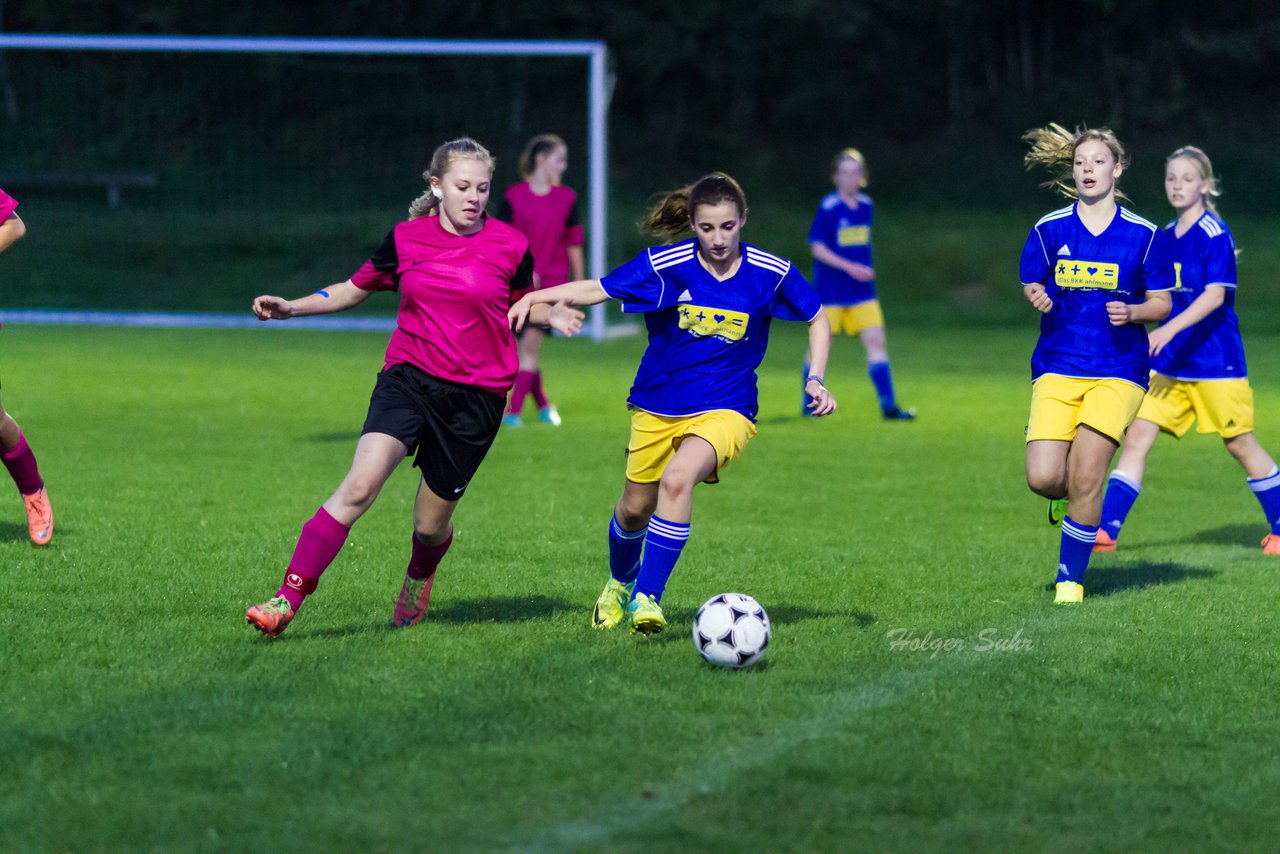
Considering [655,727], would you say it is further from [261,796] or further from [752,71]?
[752,71]

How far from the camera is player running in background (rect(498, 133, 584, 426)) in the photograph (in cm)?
1262

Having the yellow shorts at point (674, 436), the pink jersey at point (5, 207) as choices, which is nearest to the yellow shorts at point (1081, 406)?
the yellow shorts at point (674, 436)

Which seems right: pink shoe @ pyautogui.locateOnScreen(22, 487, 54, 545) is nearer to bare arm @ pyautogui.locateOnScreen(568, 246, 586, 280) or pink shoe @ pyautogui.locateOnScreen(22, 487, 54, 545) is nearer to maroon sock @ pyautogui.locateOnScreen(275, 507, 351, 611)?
maroon sock @ pyautogui.locateOnScreen(275, 507, 351, 611)

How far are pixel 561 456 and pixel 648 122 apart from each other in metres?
29.9

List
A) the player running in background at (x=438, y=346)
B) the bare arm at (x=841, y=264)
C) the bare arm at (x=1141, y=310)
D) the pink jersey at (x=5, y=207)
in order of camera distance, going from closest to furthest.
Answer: the player running in background at (x=438, y=346), the bare arm at (x=1141, y=310), the pink jersey at (x=5, y=207), the bare arm at (x=841, y=264)

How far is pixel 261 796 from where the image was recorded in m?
4.17

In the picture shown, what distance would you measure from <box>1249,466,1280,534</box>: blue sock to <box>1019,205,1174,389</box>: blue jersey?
5.38 feet

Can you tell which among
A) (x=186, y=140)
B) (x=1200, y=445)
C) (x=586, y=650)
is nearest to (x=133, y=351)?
(x=186, y=140)

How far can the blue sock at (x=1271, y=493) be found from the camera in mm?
8266

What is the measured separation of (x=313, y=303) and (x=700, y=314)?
1354 mm

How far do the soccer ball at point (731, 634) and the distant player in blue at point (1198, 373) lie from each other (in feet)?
10.7

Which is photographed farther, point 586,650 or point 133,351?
point 133,351

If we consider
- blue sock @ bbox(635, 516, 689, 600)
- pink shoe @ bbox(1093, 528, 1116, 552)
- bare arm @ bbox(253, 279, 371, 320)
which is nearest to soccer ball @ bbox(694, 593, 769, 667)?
blue sock @ bbox(635, 516, 689, 600)

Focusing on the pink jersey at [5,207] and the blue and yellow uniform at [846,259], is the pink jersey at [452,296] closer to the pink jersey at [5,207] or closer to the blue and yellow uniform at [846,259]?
the pink jersey at [5,207]
